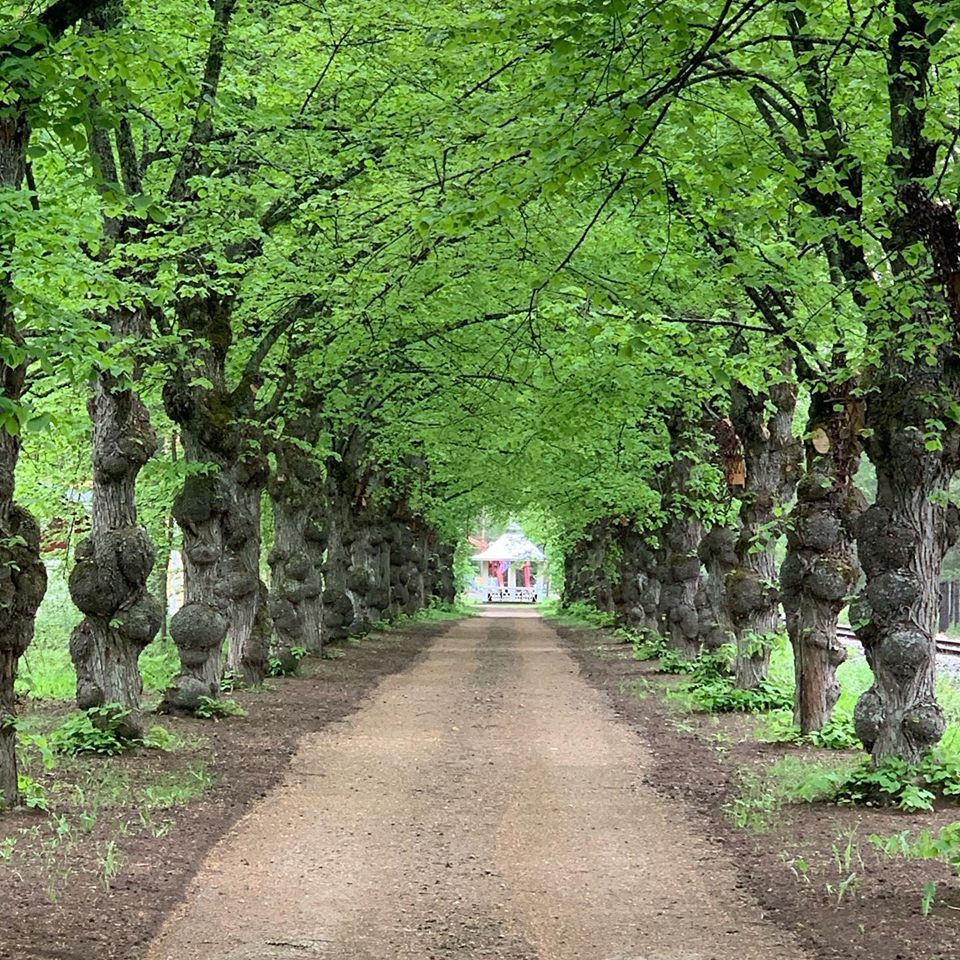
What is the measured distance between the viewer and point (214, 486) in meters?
18.0

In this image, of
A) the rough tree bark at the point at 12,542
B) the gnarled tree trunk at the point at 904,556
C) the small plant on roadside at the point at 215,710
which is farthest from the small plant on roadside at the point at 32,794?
the gnarled tree trunk at the point at 904,556

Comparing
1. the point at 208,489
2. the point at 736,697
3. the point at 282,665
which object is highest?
the point at 208,489

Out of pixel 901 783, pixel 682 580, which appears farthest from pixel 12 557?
pixel 682 580

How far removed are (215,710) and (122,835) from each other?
8004 mm

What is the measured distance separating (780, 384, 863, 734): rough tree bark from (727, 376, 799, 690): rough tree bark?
2.08 metres

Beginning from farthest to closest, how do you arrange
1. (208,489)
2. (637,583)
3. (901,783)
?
(637,583) < (208,489) < (901,783)

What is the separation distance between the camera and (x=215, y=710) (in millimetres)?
17656

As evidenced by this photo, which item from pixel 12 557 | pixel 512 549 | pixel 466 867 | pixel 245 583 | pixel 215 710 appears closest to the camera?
pixel 466 867

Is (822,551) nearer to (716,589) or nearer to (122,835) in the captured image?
(122,835)

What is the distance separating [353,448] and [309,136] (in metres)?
17.3

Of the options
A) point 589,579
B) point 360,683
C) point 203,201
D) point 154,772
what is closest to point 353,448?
point 360,683

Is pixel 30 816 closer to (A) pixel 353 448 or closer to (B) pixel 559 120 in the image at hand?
(B) pixel 559 120

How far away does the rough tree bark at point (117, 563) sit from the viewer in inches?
551

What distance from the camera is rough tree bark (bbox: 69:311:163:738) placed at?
45.9 feet
